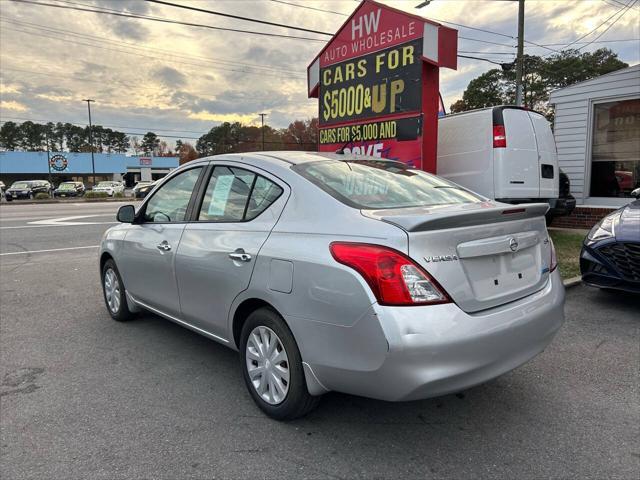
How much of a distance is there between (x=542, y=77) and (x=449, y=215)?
1777 inches

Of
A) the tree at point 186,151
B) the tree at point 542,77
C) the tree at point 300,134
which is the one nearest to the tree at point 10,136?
the tree at point 186,151

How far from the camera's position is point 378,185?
3.10 m

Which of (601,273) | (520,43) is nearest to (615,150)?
(601,273)

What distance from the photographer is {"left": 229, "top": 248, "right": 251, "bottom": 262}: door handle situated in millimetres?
2893

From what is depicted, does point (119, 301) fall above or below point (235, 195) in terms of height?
below

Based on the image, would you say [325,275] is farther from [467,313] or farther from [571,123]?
[571,123]

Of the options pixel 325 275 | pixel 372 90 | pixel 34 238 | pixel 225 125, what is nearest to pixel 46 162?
pixel 225 125

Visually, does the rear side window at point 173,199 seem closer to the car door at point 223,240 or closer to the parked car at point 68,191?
the car door at point 223,240

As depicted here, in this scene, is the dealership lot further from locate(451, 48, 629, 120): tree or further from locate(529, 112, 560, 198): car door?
locate(451, 48, 629, 120): tree

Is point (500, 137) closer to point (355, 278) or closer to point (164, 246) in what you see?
point (164, 246)

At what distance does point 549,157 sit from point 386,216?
7222mm

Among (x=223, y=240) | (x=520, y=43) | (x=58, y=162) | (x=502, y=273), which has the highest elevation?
(x=520, y=43)

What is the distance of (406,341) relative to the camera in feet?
7.07

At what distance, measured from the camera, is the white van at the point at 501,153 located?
7.76 meters
